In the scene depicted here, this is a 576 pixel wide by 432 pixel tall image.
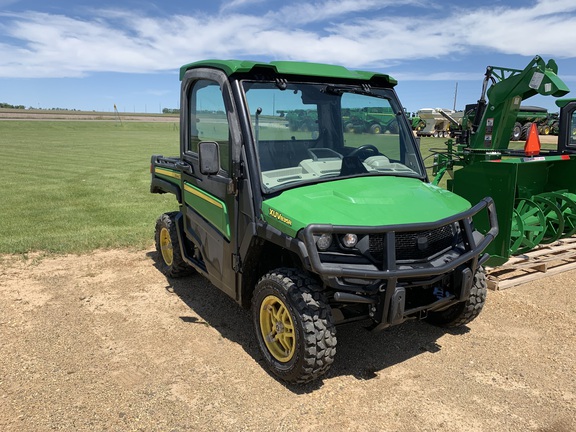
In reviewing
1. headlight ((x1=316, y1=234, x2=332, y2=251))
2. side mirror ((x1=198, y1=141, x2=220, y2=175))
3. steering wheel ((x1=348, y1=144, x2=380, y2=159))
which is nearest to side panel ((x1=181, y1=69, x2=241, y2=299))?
side mirror ((x1=198, y1=141, x2=220, y2=175))

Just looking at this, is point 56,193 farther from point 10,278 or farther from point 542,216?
point 542,216

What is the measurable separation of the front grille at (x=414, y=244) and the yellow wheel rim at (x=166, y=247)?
301 centimetres

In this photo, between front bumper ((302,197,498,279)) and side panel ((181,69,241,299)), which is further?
side panel ((181,69,241,299))

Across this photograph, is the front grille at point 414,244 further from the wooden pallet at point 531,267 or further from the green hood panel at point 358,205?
the wooden pallet at point 531,267

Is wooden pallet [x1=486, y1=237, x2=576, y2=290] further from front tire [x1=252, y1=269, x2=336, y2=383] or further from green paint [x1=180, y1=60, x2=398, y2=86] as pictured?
front tire [x1=252, y1=269, x2=336, y2=383]

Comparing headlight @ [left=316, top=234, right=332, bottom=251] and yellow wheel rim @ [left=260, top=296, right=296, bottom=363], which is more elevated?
headlight @ [left=316, top=234, right=332, bottom=251]

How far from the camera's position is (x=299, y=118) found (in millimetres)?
4156

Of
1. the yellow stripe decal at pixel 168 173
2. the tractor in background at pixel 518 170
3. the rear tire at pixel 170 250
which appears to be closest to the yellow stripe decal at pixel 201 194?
the yellow stripe decal at pixel 168 173

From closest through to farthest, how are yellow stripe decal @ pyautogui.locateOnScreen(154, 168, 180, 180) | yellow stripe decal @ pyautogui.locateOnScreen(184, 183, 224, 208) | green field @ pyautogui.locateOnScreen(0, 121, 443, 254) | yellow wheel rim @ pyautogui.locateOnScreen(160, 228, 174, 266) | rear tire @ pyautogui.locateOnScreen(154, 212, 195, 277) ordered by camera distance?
yellow stripe decal @ pyautogui.locateOnScreen(184, 183, 224, 208)
yellow stripe decal @ pyautogui.locateOnScreen(154, 168, 180, 180)
rear tire @ pyautogui.locateOnScreen(154, 212, 195, 277)
yellow wheel rim @ pyautogui.locateOnScreen(160, 228, 174, 266)
green field @ pyautogui.locateOnScreen(0, 121, 443, 254)

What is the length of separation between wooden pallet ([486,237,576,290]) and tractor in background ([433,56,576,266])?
0.45 feet

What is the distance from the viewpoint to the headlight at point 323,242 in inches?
124

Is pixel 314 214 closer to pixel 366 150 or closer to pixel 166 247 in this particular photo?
pixel 366 150

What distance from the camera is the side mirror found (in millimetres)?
3629

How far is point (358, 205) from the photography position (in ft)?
11.0
